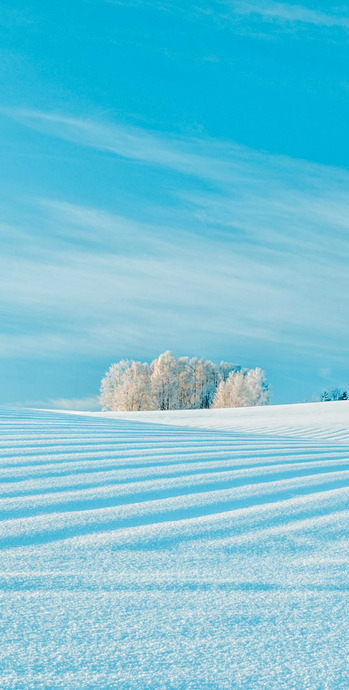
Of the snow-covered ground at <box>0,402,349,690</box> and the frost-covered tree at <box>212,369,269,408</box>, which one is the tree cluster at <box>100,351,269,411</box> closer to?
the frost-covered tree at <box>212,369,269,408</box>

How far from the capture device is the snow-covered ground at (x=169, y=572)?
98cm

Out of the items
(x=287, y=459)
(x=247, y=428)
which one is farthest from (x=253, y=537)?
(x=247, y=428)

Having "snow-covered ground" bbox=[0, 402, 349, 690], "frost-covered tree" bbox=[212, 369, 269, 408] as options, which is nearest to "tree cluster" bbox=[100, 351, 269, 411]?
"frost-covered tree" bbox=[212, 369, 269, 408]

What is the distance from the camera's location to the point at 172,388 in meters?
25.5

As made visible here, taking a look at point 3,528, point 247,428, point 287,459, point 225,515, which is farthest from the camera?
point 247,428

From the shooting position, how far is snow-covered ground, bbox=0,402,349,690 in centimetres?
98

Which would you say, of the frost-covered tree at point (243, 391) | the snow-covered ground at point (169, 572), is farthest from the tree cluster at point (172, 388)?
the snow-covered ground at point (169, 572)

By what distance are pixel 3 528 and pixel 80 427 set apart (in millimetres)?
2462

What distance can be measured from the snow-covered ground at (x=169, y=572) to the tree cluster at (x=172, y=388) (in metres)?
21.9

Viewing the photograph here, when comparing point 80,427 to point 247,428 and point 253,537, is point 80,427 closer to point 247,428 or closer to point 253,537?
point 253,537

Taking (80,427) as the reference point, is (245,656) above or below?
below

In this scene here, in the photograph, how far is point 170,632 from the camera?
1.10 meters

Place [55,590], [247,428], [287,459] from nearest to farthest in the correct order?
[55,590] < [287,459] < [247,428]

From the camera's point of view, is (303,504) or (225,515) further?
(303,504)
